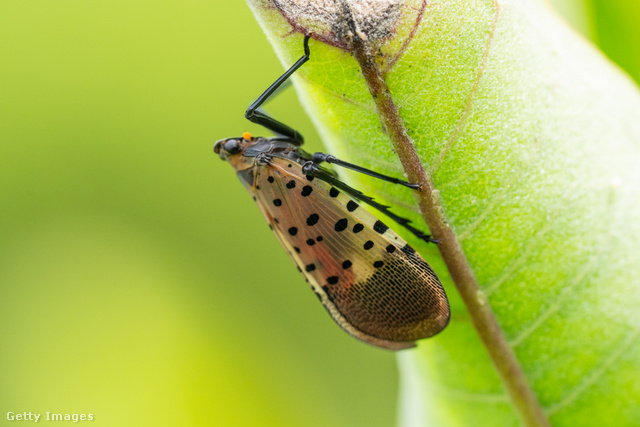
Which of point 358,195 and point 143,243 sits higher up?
point 143,243

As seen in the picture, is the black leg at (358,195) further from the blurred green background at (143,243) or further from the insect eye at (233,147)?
the blurred green background at (143,243)

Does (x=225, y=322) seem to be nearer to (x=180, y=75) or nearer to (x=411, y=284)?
(x=180, y=75)

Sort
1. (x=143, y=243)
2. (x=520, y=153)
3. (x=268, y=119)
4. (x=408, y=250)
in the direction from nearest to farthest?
(x=520, y=153)
(x=408, y=250)
(x=268, y=119)
(x=143, y=243)

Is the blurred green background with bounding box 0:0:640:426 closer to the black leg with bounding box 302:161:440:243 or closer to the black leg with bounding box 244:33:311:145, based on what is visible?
the black leg with bounding box 244:33:311:145

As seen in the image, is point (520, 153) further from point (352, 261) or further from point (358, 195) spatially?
point (352, 261)

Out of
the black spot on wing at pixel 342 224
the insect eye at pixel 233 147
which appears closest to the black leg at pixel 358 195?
the black spot on wing at pixel 342 224

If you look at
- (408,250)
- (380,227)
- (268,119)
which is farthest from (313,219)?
(268,119)

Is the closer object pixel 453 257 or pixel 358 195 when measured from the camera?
pixel 453 257

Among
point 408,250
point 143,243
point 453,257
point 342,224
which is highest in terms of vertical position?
point 143,243
